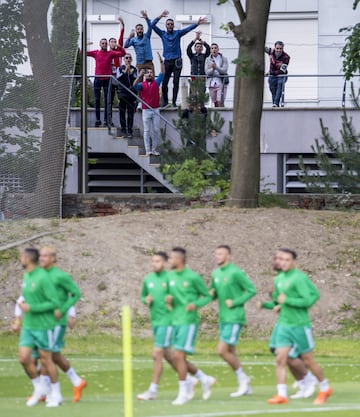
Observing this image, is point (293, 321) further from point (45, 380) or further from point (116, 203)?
point (116, 203)

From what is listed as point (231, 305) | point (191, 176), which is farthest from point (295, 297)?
point (191, 176)

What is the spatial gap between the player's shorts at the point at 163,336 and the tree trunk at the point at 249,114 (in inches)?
449

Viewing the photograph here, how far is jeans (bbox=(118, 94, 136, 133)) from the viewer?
31.5m

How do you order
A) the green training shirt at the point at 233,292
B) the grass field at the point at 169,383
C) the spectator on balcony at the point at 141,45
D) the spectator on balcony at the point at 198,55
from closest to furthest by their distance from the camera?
the grass field at the point at 169,383 → the green training shirt at the point at 233,292 → the spectator on balcony at the point at 141,45 → the spectator on balcony at the point at 198,55

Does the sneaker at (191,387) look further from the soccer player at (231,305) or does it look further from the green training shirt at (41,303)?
the green training shirt at (41,303)

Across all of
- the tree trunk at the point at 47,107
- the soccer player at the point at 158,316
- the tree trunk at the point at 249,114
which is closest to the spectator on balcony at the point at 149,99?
the tree trunk at the point at 47,107

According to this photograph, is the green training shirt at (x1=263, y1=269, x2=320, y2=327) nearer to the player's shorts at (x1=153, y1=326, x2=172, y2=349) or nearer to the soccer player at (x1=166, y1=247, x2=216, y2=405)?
the soccer player at (x1=166, y1=247, x2=216, y2=405)

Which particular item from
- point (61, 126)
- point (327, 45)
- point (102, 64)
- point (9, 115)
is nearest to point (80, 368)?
point (9, 115)

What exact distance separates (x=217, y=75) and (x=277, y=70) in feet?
4.81

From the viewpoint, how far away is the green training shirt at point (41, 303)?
16.2 meters

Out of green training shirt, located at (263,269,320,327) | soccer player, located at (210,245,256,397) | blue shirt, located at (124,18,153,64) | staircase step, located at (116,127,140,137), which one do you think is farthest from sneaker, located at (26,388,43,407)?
staircase step, located at (116,127,140,137)

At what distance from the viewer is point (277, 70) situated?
3316 cm

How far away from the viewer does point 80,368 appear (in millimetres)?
20078

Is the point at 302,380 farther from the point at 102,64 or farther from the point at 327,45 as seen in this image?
the point at 327,45
